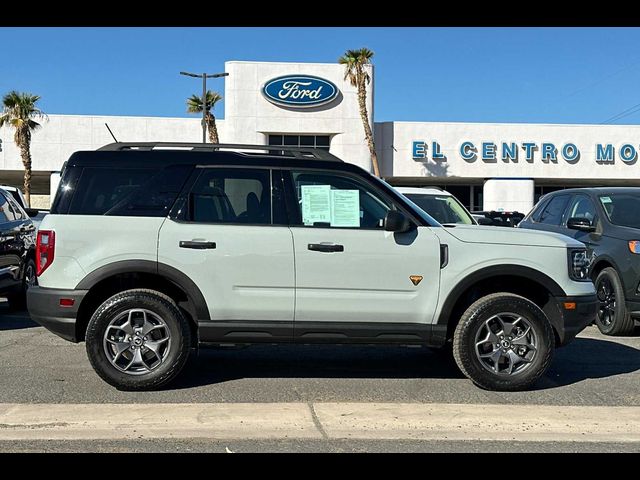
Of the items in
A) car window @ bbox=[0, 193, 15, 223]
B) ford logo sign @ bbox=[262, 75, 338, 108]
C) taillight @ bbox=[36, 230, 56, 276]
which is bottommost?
taillight @ bbox=[36, 230, 56, 276]

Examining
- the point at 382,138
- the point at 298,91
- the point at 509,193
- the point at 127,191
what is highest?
the point at 298,91

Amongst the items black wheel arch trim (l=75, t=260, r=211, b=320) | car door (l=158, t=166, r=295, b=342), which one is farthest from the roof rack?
black wheel arch trim (l=75, t=260, r=211, b=320)

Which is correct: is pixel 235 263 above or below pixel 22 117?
below

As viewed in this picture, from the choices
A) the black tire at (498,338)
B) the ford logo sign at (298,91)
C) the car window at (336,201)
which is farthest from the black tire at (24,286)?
the ford logo sign at (298,91)

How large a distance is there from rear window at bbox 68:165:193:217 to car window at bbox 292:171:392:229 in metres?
1.01

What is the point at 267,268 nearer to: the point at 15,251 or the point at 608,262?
the point at 608,262

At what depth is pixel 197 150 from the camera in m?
5.84

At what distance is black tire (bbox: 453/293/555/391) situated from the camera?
18.3ft

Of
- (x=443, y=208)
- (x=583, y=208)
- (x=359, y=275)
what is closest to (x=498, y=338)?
(x=359, y=275)

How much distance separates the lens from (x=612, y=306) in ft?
26.5

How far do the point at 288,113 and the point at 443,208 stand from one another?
24629 millimetres

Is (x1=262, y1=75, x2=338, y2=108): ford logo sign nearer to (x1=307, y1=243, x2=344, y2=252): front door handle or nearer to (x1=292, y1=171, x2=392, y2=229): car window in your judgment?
(x1=292, y1=171, x2=392, y2=229): car window
